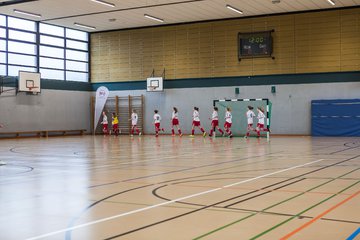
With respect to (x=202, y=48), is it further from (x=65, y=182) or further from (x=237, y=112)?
(x=65, y=182)

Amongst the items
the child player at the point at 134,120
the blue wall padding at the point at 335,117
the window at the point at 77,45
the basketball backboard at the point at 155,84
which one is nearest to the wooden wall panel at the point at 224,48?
the window at the point at 77,45

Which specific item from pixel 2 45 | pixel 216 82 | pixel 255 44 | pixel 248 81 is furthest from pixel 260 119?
pixel 2 45

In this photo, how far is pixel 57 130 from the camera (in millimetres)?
34438

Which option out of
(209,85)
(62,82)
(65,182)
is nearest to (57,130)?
(62,82)

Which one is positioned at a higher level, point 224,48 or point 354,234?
point 224,48

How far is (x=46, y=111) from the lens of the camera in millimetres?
33594

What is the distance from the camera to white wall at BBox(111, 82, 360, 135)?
30.0 metres

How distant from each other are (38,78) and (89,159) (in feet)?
62.2

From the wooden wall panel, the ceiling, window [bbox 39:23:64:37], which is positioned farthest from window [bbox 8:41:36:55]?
the wooden wall panel

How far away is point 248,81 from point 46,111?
45.7 ft

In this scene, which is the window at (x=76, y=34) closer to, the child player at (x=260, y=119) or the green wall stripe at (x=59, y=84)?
the green wall stripe at (x=59, y=84)

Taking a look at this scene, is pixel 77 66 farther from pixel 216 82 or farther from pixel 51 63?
pixel 216 82

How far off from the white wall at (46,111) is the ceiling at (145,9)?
5.17m

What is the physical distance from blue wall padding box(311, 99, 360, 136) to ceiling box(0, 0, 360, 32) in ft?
19.0
